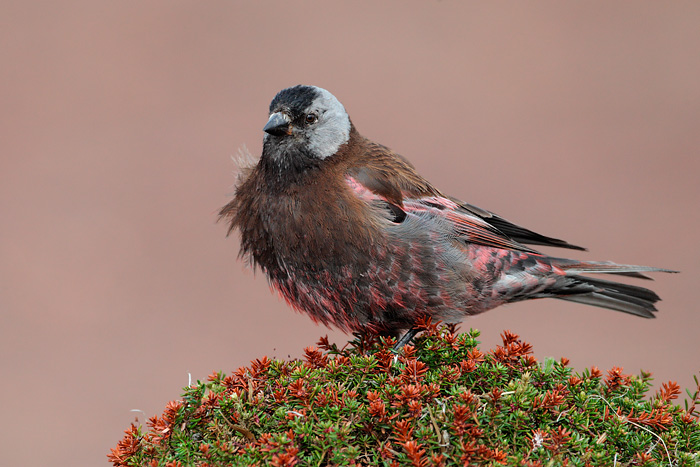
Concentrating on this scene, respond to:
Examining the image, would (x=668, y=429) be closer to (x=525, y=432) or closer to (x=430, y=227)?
Answer: (x=525, y=432)

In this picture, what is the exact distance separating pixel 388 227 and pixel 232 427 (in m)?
1.43

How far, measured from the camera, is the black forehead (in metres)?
3.55

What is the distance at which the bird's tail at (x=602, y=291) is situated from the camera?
3.98 metres

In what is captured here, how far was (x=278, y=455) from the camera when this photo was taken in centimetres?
205

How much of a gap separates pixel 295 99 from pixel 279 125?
0.58 feet

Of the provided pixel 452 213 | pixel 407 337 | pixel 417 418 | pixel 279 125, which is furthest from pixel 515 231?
pixel 417 418

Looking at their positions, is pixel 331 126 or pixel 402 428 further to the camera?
pixel 331 126

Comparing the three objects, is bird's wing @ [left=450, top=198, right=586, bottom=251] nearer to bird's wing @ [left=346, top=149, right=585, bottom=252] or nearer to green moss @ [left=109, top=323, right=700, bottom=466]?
bird's wing @ [left=346, top=149, right=585, bottom=252]

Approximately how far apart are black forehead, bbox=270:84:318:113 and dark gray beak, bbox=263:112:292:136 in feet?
0.17

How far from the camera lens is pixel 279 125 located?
3.50m

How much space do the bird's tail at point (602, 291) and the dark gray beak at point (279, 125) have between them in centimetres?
177

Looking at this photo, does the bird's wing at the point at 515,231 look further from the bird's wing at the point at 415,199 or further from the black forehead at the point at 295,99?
the black forehead at the point at 295,99

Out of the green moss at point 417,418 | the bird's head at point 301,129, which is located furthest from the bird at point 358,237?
the green moss at point 417,418

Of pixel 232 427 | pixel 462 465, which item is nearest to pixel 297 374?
pixel 232 427
